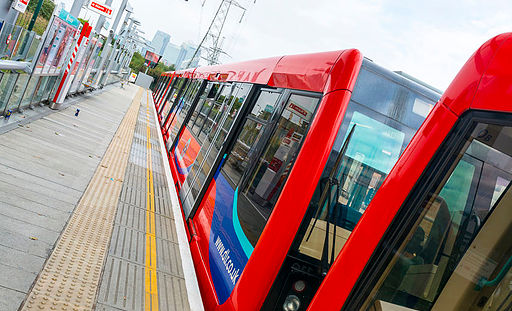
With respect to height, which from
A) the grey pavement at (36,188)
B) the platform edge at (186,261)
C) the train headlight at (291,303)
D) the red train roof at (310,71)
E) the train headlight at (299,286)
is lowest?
the grey pavement at (36,188)

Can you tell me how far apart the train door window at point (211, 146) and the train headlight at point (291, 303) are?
3182mm

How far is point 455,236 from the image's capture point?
7.68 feet

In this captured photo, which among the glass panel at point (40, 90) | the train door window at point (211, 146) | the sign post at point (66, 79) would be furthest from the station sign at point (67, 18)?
the train door window at point (211, 146)

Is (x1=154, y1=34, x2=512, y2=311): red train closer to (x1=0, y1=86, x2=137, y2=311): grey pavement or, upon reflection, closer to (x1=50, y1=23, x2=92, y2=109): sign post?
(x1=0, y1=86, x2=137, y2=311): grey pavement

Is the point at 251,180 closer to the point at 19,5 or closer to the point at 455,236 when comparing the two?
the point at 455,236

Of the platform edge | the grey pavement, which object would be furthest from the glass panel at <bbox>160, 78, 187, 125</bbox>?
→ the platform edge

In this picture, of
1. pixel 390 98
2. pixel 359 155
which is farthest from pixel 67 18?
pixel 359 155

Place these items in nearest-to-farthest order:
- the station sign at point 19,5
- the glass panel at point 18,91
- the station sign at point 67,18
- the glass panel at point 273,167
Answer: the glass panel at point 273,167, the glass panel at point 18,91, the station sign at point 19,5, the station sign at point 67,18

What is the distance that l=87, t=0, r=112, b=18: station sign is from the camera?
16092 millimetres

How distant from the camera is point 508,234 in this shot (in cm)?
210

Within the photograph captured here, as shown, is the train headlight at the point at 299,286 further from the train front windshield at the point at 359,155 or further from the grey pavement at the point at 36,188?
the grey pavement at the point at 36,188

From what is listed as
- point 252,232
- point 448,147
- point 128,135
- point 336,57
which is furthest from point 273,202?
point 128,135

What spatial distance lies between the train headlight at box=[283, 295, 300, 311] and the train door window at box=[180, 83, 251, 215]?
3182mm

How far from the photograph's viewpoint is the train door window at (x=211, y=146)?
676 cm
